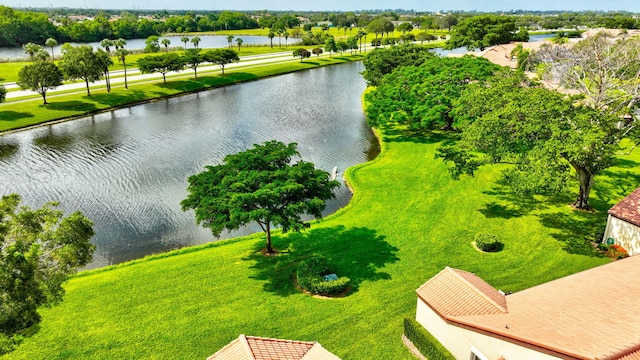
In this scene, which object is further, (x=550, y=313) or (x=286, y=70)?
(x=286, y=70)

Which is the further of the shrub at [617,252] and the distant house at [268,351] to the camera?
the shrub at [617,252]

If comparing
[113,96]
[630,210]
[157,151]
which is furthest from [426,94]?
[113,96]

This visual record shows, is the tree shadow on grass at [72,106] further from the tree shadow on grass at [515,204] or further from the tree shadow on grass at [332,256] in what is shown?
the tree shadow on grass at [515,204]

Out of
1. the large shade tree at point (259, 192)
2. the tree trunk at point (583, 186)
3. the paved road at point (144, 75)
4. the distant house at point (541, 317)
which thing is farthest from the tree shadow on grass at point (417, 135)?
the paved road at point (144, 75)

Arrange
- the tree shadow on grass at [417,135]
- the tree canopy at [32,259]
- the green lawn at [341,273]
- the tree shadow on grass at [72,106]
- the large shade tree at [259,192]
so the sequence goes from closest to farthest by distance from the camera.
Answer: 1. the tree canopy at [32,259]
2. the green lawn at [341,273]
3. the large shade tree at [259,192]
4. the tree shadow on grass at [417,135]
5. the tree shadow on grass at [72,106]

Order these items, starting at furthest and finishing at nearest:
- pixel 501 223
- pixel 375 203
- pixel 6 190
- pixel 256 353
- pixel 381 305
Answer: pixel 6 190 < pixel 375 203 < pixel 501 223 < pixel 381 305 < pixel 256 353

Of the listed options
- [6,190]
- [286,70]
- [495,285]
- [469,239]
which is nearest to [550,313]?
[495,285]

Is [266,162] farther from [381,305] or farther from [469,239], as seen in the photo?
[469,239]
